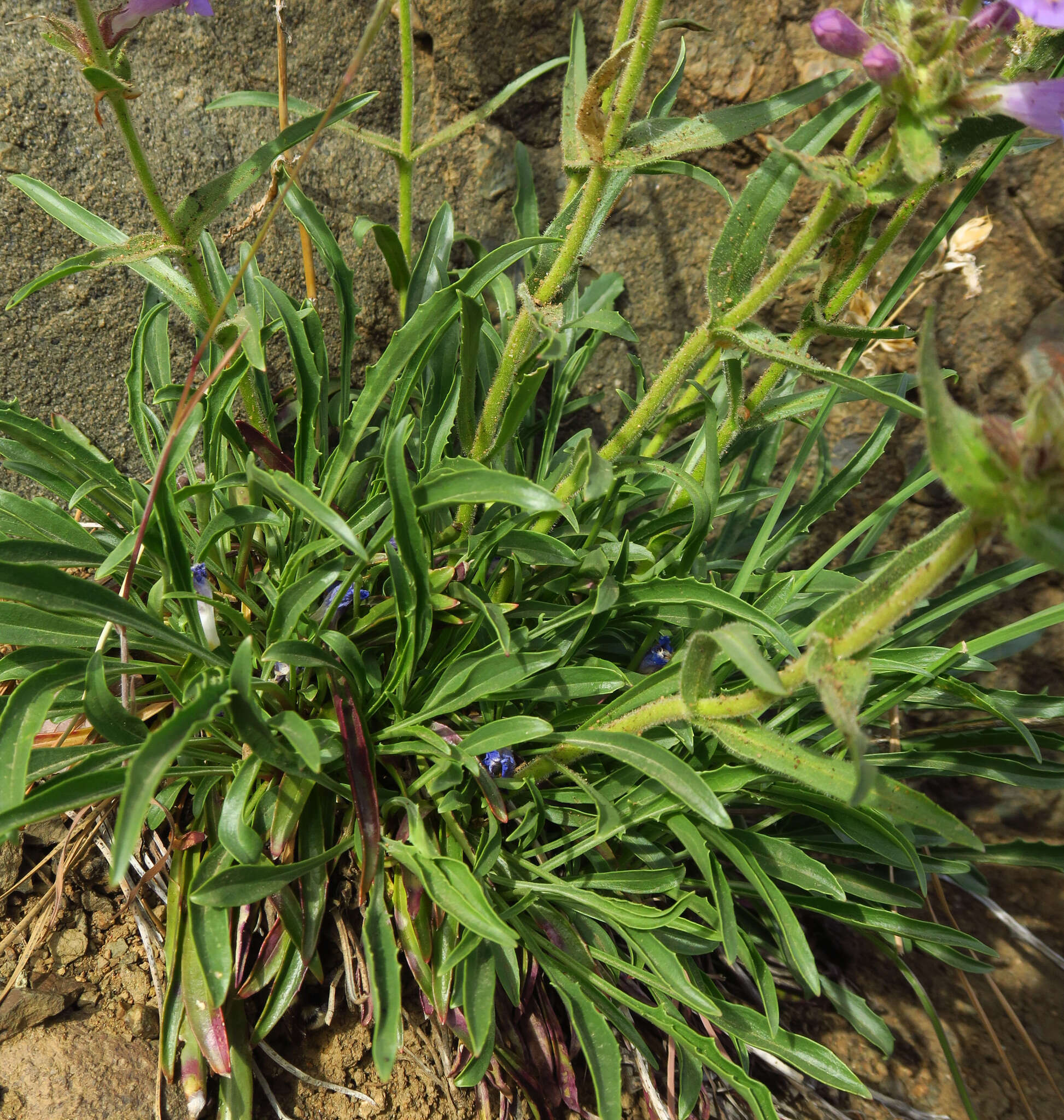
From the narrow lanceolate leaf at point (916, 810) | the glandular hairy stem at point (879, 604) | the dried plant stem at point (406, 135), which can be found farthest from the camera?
the dried plant stem at point (406, 135)

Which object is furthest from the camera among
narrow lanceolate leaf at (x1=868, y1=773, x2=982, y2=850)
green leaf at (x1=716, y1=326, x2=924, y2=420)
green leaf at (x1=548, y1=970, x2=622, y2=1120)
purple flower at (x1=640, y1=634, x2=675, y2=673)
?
Answer: purple flower at (x1=640, y1=634, x2=675, y2=673)

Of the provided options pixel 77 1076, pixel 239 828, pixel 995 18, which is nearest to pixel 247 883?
pixel 239 828

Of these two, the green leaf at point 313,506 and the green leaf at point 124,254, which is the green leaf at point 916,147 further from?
the green leaf at point 124,254

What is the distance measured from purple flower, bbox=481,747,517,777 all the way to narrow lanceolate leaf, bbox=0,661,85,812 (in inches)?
30.6

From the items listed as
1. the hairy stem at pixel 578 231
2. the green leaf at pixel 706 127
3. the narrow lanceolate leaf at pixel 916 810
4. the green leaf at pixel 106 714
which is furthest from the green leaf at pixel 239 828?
the green leaf at pixel 706 127

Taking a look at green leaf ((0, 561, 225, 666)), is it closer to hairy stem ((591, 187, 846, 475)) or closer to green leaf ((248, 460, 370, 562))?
green leaf ((248, 460, 370, 562))

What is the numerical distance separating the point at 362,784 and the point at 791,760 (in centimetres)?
76

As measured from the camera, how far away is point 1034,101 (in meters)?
1.06

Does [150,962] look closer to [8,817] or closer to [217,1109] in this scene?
[217,1109]

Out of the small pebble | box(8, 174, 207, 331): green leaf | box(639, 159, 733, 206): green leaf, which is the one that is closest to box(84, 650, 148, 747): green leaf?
the small pebble

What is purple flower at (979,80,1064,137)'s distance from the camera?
1052 mm

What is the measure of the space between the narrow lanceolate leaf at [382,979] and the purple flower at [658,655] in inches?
29.6

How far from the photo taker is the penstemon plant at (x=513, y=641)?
122 cm

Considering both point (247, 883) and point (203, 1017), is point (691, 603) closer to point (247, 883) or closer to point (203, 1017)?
point (247, 883)
